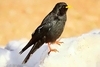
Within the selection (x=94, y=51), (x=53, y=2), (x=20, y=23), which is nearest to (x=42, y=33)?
(x=94, y=51)

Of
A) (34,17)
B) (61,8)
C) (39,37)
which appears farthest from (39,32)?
(34,17)

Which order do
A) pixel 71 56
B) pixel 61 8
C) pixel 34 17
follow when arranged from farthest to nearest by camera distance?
pixel 34 17 → pixel 61 8 → pixel 71 56

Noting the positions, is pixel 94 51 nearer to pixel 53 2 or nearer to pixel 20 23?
pixel 20 23

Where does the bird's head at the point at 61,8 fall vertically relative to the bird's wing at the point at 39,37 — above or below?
above

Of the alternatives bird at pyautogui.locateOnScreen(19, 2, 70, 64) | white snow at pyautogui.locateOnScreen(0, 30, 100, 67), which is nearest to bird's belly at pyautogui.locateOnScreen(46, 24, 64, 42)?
bird at pyautogui.locateOnScreen(19, 2, 70, 64)

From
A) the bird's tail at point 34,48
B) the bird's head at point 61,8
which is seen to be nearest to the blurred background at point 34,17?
the bird's tail at point 34,48

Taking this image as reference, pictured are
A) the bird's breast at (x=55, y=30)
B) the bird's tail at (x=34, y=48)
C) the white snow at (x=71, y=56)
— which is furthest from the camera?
the bird's breast at (x=55, y=30)

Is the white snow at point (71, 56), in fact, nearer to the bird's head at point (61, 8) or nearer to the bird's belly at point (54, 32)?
the bird's belly at point (54, 32)

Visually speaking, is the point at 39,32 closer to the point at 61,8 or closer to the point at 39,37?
the point at 39,37
